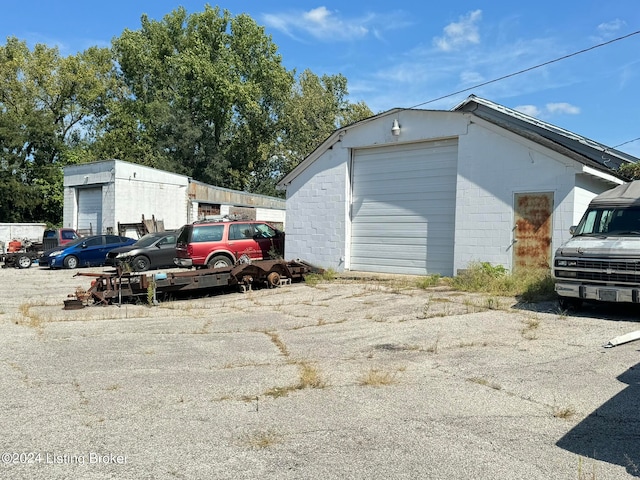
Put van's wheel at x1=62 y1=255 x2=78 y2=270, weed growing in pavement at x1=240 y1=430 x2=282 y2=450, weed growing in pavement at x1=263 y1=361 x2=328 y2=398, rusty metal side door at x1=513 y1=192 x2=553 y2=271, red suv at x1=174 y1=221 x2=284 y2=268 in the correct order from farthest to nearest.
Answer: van's wheel at x1=62 y1=255 x2=78 y2=270 → red suv at x1=174 y1=221 x2=284 y2=268 → rusty metal side door at x1=513 y1=192 x2=553 y2=271 → weed growing in pavement at x1=263 y1=361 x2=328 y2=398 → weed growing in pavement at x1=240 y1=430 x2=282 y2=450

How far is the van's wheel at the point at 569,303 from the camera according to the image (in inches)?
380

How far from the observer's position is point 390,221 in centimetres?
1669

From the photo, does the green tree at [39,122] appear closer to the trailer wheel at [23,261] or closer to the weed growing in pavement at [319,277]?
the trailer wheel at [23,261]

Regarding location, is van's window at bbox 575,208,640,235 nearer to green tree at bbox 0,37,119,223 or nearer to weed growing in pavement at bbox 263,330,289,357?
weed growing in pavement at bbox 263,330,289,357

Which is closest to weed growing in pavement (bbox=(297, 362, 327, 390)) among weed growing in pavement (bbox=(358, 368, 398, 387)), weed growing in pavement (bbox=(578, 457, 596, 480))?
weed growing in pavement (bbox=(358, 368, 398, 387))

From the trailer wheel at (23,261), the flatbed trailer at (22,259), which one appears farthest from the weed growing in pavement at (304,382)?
the trailer wheel at (23,261)

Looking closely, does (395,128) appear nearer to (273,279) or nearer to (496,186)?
(496,186)

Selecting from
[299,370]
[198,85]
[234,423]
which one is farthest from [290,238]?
[198,85]

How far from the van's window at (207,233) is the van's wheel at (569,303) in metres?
10.3

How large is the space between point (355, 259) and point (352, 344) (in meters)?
9.84

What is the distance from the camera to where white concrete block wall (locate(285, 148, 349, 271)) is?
17.6m

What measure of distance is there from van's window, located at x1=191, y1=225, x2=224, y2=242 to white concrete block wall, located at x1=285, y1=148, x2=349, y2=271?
3.02m

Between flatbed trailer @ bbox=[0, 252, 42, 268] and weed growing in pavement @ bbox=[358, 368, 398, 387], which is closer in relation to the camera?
weed growing in pavement @ bbox=[358, 368, 398, 387]

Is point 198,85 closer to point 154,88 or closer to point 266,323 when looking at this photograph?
point 154,88
